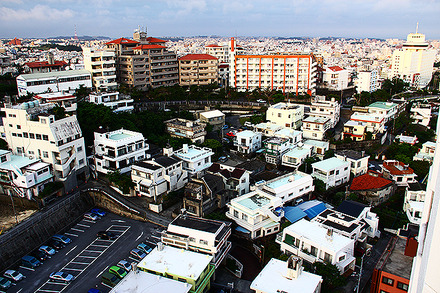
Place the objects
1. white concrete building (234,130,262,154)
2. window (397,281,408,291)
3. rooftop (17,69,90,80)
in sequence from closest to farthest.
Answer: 1. window (397,281,408,291)
2. white concrete building (234,130,262,154)
3. rooftop (17,69,90,80)

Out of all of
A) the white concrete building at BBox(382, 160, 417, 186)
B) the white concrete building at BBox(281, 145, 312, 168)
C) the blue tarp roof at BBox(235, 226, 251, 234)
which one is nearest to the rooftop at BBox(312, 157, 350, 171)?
the white concrete building at BBox(281, 145, 312, 168)

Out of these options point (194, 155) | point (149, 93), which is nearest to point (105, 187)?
point (194, 155)

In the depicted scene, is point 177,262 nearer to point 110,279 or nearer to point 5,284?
point 110,279

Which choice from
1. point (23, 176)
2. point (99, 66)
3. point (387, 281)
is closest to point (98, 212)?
→ point (23, 176)

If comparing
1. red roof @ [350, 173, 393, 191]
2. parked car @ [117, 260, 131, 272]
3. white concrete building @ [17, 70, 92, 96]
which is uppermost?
white concrete building @ [17, 70, 92, 96]

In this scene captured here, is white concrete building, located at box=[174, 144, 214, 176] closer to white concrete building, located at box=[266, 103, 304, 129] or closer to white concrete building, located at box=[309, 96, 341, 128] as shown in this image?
white concrete building, located at box=[266, 103, 304, 129]

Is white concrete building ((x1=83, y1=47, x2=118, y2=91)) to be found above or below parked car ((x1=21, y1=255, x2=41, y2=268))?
above

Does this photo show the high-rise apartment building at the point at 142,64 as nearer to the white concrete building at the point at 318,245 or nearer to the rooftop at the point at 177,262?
the rooftop at the point at 177,262
